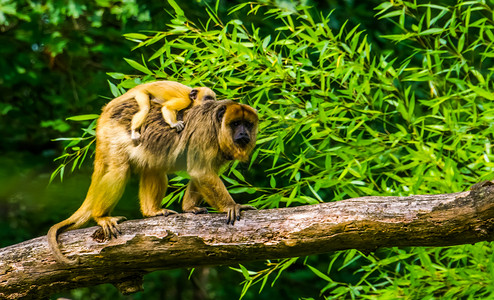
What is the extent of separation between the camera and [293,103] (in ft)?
14.5

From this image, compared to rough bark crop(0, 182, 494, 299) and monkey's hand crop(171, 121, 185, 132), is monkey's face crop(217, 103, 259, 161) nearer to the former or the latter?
monkey's hand crop(171, 121, 185, 132)

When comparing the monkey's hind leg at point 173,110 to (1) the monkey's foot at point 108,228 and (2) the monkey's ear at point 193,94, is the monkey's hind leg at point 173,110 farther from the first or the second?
(1) the monkey's foot at point 108,228

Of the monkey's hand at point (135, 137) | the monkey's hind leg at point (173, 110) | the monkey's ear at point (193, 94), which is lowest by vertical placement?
the monkey's hand at point (135, 137)

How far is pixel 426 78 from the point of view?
14.0ft

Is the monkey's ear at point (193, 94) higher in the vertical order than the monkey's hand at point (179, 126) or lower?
higher

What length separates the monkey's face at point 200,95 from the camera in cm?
402

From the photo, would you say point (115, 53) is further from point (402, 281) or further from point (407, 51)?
point (402, 281)

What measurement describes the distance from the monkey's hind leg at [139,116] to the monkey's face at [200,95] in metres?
0.31

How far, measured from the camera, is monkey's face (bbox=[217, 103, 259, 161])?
12.6ft

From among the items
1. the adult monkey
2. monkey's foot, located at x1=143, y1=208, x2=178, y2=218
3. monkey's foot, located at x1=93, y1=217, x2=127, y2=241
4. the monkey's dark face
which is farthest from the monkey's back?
monkey's foot, located at x1=93, y1=217, x2=127, y2=241

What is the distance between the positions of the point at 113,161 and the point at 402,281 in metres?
2.29

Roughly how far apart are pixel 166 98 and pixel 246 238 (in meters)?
1.21

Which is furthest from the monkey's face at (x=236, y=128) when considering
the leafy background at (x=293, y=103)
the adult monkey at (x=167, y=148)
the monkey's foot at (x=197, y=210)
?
the monkey's foot at (x=197, y=210)

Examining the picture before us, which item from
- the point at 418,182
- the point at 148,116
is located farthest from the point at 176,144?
the point at 418,182
